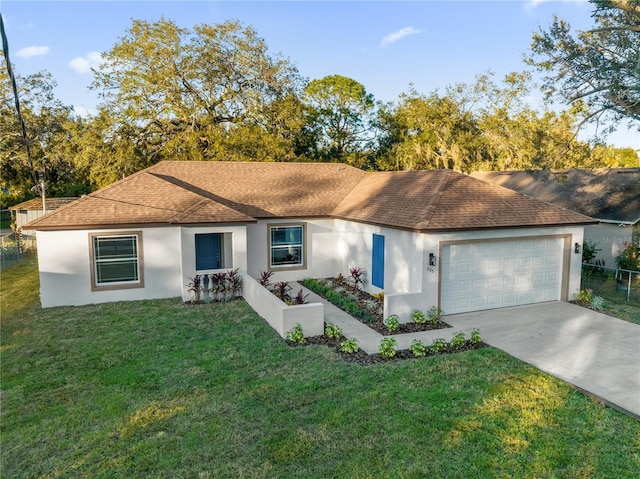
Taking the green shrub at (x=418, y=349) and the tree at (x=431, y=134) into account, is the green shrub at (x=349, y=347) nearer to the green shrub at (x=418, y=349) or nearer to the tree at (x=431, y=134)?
the green shrub at (x=418, y=349)

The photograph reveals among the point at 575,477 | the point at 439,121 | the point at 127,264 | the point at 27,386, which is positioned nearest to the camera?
the point at 575,477

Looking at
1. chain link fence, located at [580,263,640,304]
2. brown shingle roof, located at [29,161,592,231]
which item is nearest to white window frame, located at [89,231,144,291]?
brown shingle roof, located at [29,161,592,231]

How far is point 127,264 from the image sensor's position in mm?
14562

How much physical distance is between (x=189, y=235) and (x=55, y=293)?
4.18m

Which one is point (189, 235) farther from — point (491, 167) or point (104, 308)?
point (491, 167)

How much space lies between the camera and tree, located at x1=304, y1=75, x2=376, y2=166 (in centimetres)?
3259

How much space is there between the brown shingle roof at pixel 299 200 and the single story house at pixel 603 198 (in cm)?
623

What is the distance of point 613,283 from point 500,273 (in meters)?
6.39

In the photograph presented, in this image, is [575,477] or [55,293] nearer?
[575,477]

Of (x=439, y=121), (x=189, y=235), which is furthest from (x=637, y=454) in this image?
(x=439, y=121)

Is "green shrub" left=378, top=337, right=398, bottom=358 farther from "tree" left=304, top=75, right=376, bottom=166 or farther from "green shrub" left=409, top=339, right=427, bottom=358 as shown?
"tree" left=304, top=75, right=376, bottom=166

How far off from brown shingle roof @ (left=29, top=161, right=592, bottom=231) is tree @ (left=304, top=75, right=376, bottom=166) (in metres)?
14.0

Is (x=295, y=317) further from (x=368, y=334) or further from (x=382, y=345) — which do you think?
(x=382, y=345)

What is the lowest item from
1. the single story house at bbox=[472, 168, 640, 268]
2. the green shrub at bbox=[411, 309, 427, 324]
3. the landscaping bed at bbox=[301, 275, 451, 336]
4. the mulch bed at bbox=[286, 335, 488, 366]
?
the mulch bed at bbox=[286, 335, 488, 366]
